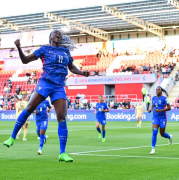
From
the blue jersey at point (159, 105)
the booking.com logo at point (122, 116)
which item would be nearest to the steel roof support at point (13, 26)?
the booking.com logo at point (122, 116)

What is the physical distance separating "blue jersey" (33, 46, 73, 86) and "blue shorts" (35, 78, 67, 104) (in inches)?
3.6

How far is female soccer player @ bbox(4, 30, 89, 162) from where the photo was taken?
7.60 metres

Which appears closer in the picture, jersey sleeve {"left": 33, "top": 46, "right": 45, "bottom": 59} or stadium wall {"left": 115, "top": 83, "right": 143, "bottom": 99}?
jersey sleeve {"left": 33, "top": 46, "right": 45, "bottom": 59}

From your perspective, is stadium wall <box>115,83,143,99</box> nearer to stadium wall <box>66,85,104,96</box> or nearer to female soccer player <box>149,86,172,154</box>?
stadium wall <box>66,85,104,96</box>

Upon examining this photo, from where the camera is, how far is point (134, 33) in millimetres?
56969

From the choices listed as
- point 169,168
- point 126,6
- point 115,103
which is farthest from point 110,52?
point 169,168

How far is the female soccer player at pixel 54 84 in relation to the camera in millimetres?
7598

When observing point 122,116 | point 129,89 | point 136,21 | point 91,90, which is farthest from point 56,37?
point 136,21

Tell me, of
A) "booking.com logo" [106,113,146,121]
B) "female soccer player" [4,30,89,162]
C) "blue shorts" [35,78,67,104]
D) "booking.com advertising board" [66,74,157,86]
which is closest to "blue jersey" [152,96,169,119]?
"female soccer player" [4,30,89,162]

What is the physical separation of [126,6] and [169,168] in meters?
37.7

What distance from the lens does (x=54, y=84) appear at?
25.3 ft

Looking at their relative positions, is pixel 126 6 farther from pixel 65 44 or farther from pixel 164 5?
pixel 65 44

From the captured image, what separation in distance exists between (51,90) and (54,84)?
0.47 ft

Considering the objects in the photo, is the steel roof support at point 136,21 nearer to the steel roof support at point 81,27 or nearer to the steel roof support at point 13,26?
the steel roof support at point 81,27
